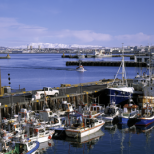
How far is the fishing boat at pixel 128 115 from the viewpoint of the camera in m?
37.0

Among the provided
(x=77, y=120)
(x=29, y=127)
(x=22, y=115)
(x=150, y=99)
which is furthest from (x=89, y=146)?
(x=150, y=99)

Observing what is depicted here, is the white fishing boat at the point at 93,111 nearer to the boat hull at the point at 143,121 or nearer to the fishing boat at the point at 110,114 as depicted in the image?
the fishing boat at the point at 110,114

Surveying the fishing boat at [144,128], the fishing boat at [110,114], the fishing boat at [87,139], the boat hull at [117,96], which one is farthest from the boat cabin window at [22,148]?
the boat hull at [117,96]

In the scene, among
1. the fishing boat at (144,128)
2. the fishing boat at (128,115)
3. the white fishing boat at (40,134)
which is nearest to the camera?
the white fishing boat at (40,134)

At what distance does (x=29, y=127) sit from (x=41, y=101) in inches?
447

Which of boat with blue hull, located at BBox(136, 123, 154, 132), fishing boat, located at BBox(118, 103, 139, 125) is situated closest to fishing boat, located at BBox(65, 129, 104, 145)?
fishing boat, located at BBox(118, 103, 139, 125)

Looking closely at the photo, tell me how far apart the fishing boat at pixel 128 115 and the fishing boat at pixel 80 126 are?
495 centimetres

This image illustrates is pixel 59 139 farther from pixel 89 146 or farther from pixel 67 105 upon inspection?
pixel 67 105

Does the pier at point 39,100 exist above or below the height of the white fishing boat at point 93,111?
above

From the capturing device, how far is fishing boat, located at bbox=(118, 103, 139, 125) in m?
37.0

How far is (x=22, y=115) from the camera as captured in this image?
33250 mm

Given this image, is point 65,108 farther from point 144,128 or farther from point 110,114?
point 144,128

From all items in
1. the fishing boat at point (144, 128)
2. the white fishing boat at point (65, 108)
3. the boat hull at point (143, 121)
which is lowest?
the fishing boat at point (144, 128)

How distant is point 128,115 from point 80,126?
9293 millimetres
